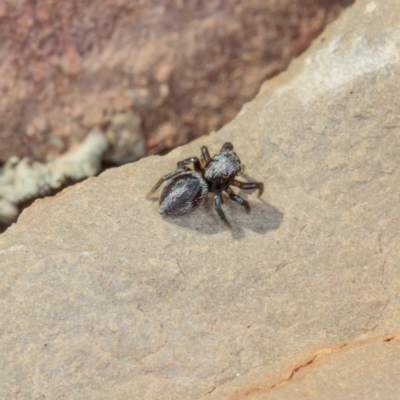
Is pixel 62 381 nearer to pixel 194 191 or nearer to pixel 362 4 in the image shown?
pixel 194 191

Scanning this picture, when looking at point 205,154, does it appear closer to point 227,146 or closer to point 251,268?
point 227,146

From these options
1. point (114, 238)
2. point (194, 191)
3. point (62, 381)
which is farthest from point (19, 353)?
point (194, 191)

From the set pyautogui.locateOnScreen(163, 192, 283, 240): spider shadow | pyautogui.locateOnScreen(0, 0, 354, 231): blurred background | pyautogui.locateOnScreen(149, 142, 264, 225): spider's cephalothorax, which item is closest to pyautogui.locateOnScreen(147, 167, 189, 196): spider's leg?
pyautogui.locateOnScreen(149, 142, 264, 225): spider's cephalothorax

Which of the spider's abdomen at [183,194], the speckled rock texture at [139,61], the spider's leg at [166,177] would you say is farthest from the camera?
the speckled rock texture at [139,61]

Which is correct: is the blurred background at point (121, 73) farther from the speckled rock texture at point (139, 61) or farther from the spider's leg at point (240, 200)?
the spider's leg at point (240, 200)

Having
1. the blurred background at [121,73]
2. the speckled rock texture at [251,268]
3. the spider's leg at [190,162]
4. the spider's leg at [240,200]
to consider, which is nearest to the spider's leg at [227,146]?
the speckled rock texture at [251,268]

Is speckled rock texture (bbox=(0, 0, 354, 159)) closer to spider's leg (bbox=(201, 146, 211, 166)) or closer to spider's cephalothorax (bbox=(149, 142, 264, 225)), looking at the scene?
spider's leg (bbox=(201, 146, 211, 166))

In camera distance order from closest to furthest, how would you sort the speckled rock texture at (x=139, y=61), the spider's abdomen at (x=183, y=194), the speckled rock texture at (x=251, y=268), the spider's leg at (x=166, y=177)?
1. the speckled rock texture at (x=251, y=268)
2. the spider's abdomen at (x=183, y=194)
3. the spider's leg at (x=166, y=177)
4. the speckled rock texture at (x=139, y=61)

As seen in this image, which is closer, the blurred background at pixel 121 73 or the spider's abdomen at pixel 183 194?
the spider's abdomen at pixel 183 194
